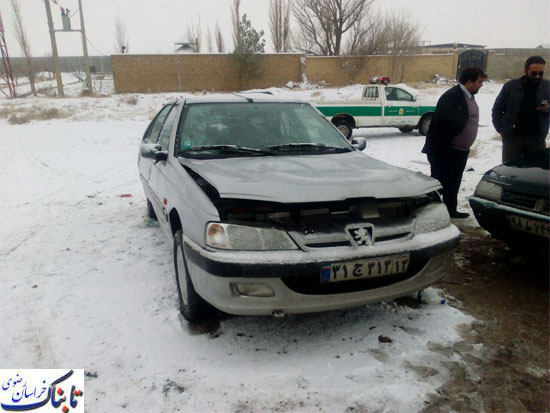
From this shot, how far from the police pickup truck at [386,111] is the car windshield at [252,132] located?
796cm

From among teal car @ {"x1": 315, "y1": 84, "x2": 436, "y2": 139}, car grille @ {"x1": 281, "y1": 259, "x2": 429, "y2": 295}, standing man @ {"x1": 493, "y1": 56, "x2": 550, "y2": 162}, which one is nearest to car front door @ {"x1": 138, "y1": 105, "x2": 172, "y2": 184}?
car grille @ {"x1": 281, "y1": 259, "x2": 429, "y2": 295}

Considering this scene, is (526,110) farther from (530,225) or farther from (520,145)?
(530,225)

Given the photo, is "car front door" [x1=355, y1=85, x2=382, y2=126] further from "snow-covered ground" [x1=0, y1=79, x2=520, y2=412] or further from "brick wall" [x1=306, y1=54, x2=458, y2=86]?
"brick wall" [x1=306, y1=54, x2=458, y2=86]

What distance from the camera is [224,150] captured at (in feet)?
10.7

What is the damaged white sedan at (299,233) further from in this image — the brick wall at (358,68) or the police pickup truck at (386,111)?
the brick wall at (358,68)

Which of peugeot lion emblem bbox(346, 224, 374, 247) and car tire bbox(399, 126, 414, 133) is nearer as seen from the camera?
peugeot lion emblem bbox(346, 224, 374, 247)

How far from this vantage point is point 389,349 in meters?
2.49

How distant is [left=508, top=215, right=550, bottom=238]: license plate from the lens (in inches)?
116

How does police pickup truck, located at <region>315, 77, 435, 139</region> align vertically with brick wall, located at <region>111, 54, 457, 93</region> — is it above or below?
below

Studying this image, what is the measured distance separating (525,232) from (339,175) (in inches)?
65.7

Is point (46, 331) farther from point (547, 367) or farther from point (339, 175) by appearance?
point (547, 367)

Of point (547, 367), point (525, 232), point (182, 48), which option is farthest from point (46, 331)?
point (182, 48)

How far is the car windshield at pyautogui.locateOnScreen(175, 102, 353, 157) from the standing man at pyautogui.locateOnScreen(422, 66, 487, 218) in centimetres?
138

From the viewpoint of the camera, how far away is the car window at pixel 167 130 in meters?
3.69
